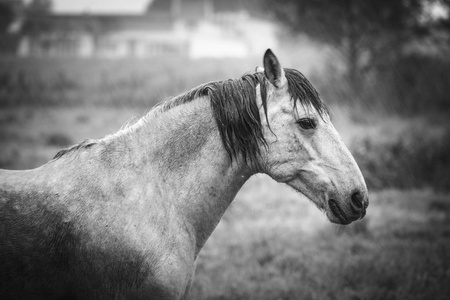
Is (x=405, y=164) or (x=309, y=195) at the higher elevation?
(x=405, y=164)

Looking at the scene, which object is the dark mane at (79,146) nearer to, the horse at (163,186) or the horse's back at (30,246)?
the horse at (163,186)

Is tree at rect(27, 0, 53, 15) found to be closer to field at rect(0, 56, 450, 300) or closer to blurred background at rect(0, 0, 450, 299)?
blurred background at rect(0, 0, 450, 299)

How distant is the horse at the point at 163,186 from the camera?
196cm

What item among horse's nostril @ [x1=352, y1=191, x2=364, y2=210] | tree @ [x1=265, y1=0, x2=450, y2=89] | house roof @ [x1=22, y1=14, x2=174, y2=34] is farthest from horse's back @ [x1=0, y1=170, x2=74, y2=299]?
house roof @ [x1=22, y1=14, x2=174, y2=34]

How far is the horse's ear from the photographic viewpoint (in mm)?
2154

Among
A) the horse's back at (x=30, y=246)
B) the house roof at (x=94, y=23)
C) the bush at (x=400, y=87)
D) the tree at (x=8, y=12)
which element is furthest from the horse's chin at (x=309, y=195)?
the house roof at (x=94, y=23)

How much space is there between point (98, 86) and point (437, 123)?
722 inches

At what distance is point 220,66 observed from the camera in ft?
68.9

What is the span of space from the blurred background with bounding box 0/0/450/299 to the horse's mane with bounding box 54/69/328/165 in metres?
0.76

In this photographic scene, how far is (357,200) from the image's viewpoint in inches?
84.1

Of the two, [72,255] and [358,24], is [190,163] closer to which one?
[72,255]

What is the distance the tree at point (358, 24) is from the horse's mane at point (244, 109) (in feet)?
67.0

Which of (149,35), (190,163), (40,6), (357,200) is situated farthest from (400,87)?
(40,6)

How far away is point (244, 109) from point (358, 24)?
21.3 meters
